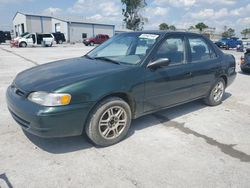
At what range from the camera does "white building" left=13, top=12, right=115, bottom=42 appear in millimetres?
48438

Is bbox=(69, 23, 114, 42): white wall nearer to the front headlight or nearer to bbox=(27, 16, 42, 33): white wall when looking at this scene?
bbox=(27, 16, 42, 33): white wall

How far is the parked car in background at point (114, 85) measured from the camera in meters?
2.95

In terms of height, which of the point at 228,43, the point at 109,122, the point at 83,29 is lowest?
the point at 109,122

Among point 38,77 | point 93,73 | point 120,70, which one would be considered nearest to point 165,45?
point 120,70

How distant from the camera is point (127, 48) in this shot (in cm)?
430

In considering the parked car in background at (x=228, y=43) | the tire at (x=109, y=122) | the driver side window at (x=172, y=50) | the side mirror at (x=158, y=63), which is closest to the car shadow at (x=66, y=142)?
the tire at (x=109, y=122)

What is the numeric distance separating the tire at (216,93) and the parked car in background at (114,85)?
0.83 feet

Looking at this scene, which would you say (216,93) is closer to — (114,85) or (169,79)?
(169,79)

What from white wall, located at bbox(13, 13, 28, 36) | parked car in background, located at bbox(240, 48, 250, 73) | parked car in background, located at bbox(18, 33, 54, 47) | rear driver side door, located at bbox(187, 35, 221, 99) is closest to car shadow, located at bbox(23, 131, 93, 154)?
rear driver side door, located at bbox(187, 35, 221, 99)

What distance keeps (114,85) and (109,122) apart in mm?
562

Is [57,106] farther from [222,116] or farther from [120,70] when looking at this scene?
[222,116]

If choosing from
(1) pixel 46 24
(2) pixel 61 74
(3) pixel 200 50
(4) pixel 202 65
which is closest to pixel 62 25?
(1) pixel 46 24

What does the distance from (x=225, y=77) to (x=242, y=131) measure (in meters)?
1.77

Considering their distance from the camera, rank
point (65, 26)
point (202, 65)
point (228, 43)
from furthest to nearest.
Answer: point (65, 26) → point (228, 43) → point (202, 65)
